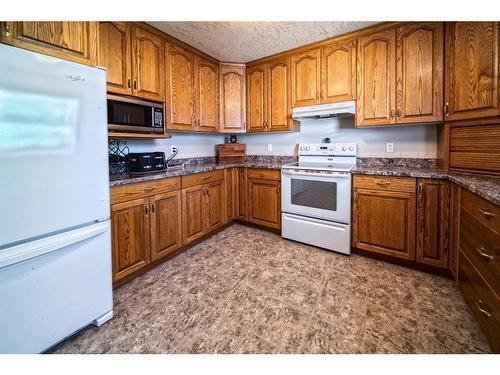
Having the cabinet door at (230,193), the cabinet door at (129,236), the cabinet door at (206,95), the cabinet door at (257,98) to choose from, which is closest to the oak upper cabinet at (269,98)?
the cabinet door at (257,98)

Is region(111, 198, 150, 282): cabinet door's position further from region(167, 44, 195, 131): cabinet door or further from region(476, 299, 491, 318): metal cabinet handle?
region(476, 299, 491, 318): metal cabinet handle

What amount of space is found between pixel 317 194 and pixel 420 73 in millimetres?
1438

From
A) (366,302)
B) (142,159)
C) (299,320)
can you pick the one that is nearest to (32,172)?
(142,159)

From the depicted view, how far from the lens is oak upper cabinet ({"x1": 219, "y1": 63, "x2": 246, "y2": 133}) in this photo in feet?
10.9

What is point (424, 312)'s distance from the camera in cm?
161

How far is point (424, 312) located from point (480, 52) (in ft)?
6.12

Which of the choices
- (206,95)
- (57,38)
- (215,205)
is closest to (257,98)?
(206,95)

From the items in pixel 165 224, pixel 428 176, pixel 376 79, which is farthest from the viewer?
pixel 376 79

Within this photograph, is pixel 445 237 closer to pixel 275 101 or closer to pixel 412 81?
pixel 412 81

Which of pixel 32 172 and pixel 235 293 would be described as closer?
pixel 32 172

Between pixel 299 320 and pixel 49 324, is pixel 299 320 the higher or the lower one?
the lower one

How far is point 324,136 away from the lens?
312 cm

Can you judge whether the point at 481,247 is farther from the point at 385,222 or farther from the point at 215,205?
the point at 215,205

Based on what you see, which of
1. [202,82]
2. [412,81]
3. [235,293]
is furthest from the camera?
[202,82]
